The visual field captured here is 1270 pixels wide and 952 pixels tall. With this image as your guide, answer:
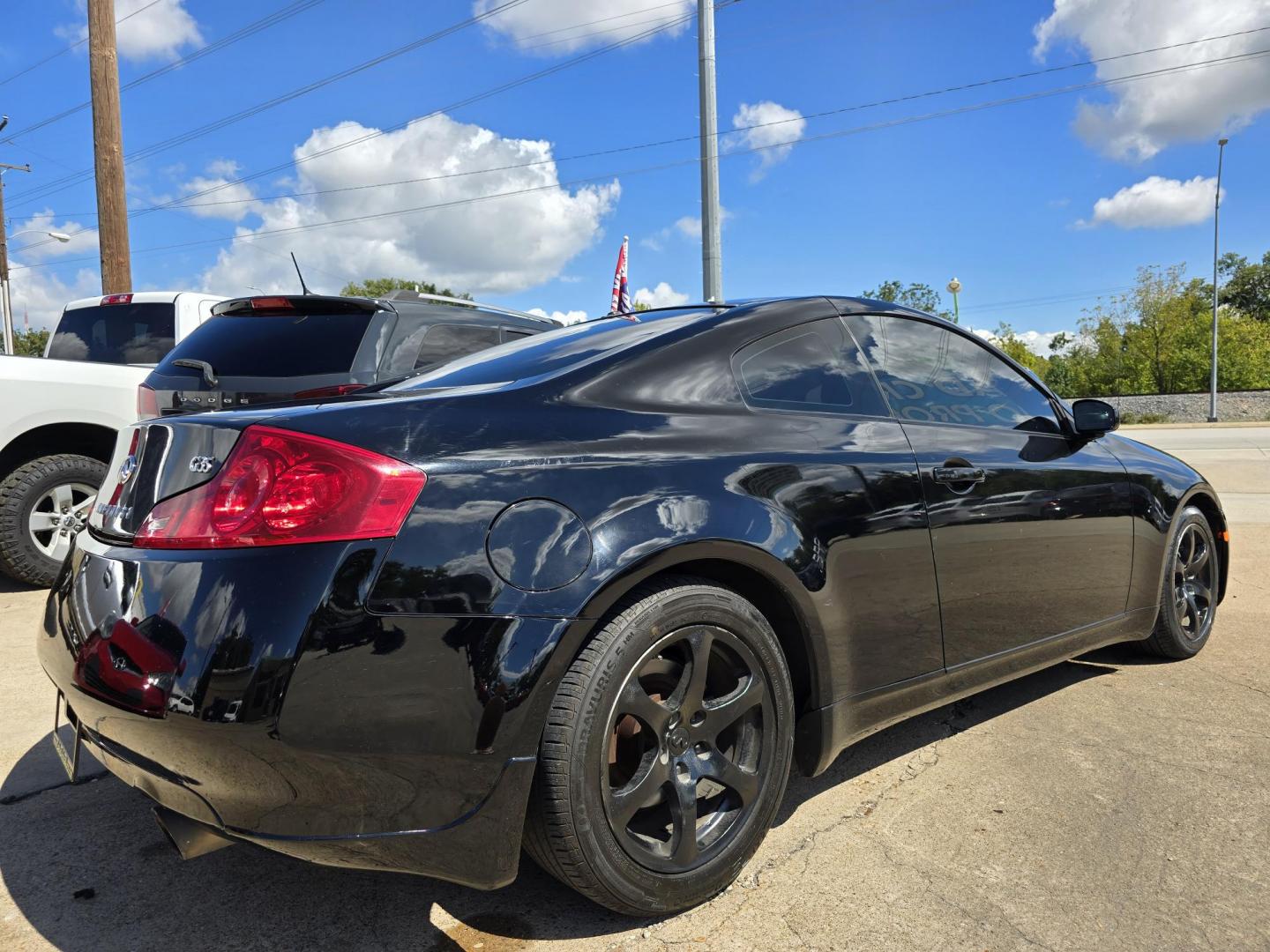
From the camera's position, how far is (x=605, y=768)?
1913 mm

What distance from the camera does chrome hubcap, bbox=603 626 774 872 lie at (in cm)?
199

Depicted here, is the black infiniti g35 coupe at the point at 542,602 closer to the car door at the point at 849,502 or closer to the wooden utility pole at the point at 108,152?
the car door at the point at 849,502

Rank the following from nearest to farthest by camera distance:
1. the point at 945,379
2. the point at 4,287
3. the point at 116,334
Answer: the point at 945,379
the point at 116,334
the point at 4,287

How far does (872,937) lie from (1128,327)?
52976 millimetres

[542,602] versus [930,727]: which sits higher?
[542,602]

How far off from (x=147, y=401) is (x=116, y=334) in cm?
198

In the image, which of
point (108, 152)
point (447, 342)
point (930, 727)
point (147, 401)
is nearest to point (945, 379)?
point (930, 727)

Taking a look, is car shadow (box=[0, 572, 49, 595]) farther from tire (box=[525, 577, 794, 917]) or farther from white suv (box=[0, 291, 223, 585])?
tire (box=[525, 577, 794, 917])

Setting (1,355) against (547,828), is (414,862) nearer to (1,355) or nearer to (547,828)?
(547,828)

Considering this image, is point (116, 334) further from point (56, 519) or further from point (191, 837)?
point (191, 837)

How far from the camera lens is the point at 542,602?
181 cm

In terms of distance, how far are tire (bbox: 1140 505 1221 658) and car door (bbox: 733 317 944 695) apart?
1.78 meters

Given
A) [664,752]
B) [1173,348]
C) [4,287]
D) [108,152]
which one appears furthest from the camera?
[1173,348]

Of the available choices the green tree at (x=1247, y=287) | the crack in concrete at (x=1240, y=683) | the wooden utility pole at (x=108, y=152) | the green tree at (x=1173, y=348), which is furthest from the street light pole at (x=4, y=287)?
the green tree at (x=1247, y=287)
